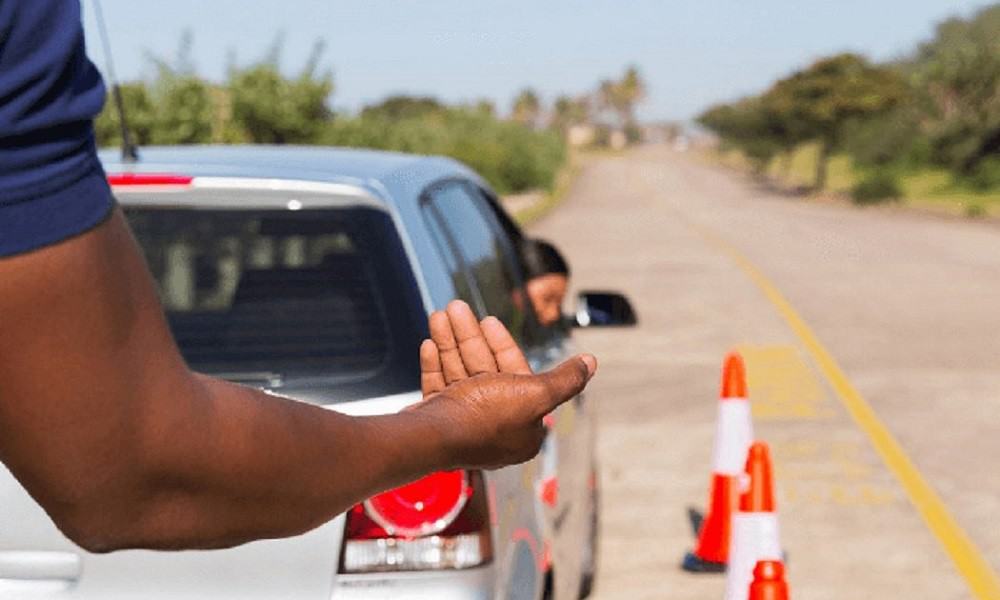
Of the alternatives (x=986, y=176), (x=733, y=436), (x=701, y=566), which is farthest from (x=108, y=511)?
(x=986, y=176)

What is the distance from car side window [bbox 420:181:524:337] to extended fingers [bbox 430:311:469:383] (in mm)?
2277

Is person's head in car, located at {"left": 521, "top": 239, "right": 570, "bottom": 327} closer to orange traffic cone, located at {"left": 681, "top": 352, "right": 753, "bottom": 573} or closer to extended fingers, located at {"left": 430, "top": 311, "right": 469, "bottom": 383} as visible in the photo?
orange traffic cone, located at {"left": 681, "top": 352, "right": 753, "bottom": 573}

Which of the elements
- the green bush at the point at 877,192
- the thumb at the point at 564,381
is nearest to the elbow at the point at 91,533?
the thumb at the point at 564,381

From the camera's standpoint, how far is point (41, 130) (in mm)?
1087

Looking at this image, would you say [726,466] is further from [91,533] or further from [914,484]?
[91,533]

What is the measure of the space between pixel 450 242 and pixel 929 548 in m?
4.04

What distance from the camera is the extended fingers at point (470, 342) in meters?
1.60

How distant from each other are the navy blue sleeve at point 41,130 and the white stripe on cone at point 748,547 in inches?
170

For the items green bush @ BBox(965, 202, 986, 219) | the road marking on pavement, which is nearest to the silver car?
the road marking on pavement

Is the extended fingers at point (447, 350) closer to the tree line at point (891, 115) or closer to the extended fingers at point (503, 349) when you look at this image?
the extended fingers at point (503, 349)

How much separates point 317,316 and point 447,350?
2052 millimetres

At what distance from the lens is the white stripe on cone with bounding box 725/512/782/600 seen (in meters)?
5.24

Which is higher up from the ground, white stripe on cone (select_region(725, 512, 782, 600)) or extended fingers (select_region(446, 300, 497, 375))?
extended fingers (select_region(446, 300, 497, 375))

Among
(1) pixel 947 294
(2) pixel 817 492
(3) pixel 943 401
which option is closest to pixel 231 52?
(1) pixel 947 294
